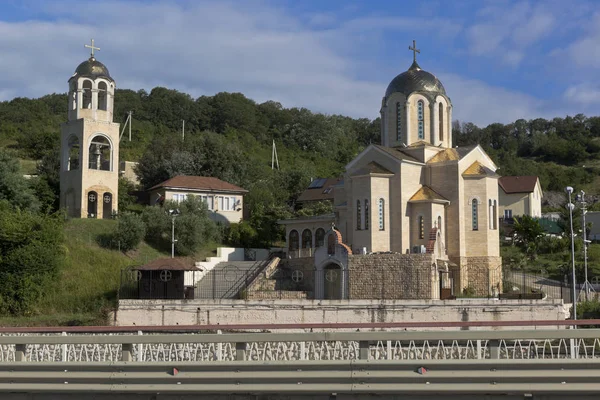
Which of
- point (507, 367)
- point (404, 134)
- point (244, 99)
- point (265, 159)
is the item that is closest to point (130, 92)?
point (244, 99)

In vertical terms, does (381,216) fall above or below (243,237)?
above

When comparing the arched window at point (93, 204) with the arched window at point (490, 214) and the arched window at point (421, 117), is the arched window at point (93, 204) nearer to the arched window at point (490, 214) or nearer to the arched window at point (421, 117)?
the arched window at point (421, 117)

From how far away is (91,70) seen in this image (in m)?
47.6

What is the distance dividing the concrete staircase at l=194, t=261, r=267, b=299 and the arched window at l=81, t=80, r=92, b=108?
14.7m

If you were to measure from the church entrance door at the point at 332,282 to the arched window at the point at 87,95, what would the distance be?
20389 millimetres

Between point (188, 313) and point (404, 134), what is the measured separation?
15.5m

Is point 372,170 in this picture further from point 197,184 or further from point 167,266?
point 197,184

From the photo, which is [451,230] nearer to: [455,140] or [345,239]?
[345,239]

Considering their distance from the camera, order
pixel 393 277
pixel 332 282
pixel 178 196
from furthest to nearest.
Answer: pixel 178 196 < pixel 332 282 < pixel 393 277

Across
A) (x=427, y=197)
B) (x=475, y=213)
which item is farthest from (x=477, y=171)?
(x=427, y=197)

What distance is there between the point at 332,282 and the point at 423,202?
607 centimetres

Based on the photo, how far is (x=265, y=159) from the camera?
8481 centimetres

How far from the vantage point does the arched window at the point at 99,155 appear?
4825 centimetres

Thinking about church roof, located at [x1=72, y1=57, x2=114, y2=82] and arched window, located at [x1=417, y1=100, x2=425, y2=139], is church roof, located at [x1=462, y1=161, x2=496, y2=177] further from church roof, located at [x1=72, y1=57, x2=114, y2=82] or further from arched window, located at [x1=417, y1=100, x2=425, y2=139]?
church roof, located at [x1=72, y1=57, x2=114, y2=82]
